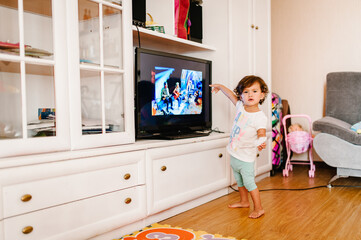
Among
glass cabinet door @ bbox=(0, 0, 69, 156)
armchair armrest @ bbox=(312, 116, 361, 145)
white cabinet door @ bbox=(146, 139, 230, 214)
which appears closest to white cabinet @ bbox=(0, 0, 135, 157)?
glass cabinet door @ bbox=(0, 0, 69, 156)

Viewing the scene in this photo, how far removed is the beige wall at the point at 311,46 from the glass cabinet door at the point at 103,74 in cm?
275

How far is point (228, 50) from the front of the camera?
2873mm

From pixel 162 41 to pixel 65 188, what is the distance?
147cm

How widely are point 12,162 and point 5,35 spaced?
0.54 metres

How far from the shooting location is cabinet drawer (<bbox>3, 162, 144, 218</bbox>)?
138 cm

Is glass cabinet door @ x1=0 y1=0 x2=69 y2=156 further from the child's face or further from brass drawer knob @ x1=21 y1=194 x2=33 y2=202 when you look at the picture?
the child's face

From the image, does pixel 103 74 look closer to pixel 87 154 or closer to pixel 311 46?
pixel 87 154

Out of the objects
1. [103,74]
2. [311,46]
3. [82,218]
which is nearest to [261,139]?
[103,74]

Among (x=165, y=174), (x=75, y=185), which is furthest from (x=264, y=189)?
(x=75, y=185)

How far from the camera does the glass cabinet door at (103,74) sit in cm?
172

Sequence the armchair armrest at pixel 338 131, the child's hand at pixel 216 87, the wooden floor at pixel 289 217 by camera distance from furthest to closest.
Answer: the armchair armrest at pixel 338 131, the child's hand at pixel 216 87, the wooden floor at pixel 289 217

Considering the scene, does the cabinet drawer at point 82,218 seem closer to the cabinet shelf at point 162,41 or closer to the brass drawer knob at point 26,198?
the brass drawer knob at point 26,198

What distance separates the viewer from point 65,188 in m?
1.55

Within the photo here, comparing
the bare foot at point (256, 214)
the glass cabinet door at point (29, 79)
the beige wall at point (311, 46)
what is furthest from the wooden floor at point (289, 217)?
the beige wall at point (311, 46)
